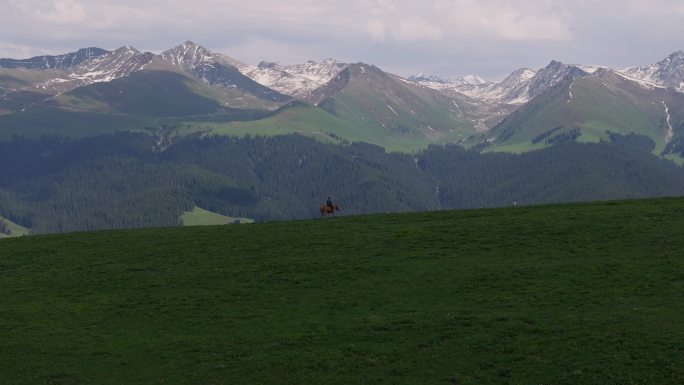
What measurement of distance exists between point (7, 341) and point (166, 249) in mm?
23229

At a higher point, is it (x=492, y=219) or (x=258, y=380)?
(x=492, y=219)

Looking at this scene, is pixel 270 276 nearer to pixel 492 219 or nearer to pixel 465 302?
pixel 465 302

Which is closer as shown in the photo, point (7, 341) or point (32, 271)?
point (7, 341)

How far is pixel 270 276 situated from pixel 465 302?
653 inches

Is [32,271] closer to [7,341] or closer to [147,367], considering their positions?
[7,341]

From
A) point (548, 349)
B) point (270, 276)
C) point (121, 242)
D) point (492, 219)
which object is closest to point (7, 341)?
point (270, 276)

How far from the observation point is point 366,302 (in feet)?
183

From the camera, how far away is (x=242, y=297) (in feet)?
192

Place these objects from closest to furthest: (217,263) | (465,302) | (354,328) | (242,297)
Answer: (354,328) → (465,302) → (242,297) → (217,263)

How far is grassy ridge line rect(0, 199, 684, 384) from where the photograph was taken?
4447 centimetres

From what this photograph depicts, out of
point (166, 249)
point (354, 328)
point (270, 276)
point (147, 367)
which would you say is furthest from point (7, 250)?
point (354, 328)

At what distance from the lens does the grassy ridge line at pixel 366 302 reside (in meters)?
44.5

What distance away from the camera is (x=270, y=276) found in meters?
63.2

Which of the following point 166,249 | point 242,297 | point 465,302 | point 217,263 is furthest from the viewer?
point 166,249
